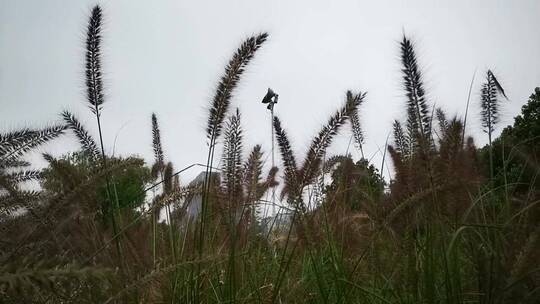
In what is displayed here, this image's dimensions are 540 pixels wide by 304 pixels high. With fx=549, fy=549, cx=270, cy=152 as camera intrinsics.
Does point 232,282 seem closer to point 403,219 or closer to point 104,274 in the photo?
point 403,219

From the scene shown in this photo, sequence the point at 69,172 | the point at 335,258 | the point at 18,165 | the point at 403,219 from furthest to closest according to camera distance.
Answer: the point at 335,258, the point at 18,165, the point at 403,219, the point at 69,172

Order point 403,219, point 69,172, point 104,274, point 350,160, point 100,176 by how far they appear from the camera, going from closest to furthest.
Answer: point 104,274 → point 100,176 → point 69,172 → point 403,219 → point 350,160

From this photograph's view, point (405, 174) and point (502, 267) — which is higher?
point (405, 174)

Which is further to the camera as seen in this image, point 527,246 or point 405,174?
point 405,174

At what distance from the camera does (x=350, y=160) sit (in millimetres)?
3762

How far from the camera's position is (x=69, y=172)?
2.13m

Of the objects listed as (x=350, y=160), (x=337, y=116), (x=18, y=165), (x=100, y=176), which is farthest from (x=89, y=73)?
(x=350, y=160)

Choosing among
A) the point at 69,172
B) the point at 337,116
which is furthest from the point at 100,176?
the point at 337,116

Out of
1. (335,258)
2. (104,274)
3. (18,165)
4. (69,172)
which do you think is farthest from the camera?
(335,258)

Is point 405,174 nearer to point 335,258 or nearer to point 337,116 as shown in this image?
point 337,116

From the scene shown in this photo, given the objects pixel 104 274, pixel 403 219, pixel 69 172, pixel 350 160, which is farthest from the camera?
pixel 350 160

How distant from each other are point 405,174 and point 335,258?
63cm

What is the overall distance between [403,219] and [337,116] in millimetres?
520

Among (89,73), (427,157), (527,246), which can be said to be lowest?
(527,246)
